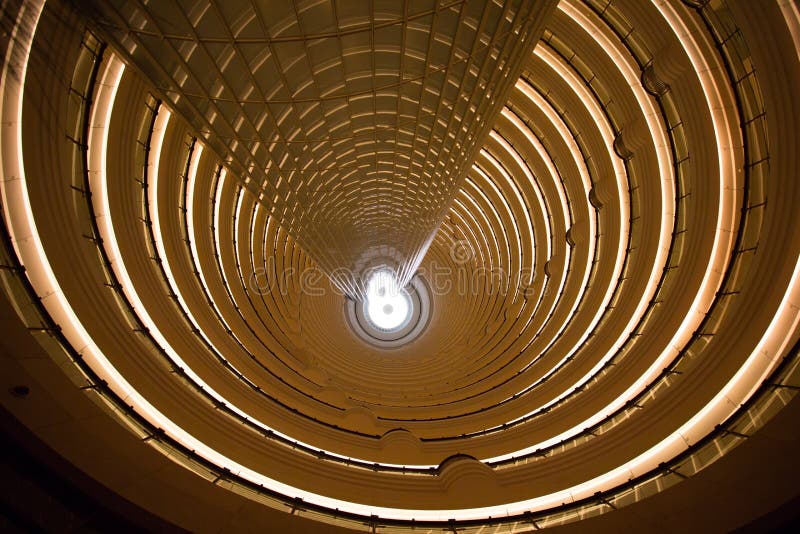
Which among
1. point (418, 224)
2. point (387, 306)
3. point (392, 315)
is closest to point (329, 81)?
point (418, 224)

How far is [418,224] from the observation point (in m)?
19.2

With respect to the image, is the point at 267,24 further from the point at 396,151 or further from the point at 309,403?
the point at 309,403

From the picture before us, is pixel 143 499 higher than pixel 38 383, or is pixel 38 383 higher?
pixel 38 383

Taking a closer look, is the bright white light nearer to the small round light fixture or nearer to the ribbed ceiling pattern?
the small round light fixture

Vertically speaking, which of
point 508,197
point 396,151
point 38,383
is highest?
point 508,197

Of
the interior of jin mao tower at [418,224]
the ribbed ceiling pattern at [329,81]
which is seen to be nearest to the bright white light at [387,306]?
the interior of jin mao tower at [418,224]

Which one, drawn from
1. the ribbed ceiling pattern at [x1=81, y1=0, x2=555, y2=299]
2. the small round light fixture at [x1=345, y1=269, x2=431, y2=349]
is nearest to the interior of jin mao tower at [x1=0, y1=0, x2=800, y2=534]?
the ribbed ceiling pattern at [x1=81, y1=0, x2=555, y2=299]

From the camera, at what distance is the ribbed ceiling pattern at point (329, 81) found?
7695 mm

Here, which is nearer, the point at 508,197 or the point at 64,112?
the point at 64,112

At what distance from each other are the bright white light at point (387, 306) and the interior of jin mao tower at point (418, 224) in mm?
9845

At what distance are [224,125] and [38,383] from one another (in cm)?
664

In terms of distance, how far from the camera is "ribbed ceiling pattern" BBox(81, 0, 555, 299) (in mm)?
7695

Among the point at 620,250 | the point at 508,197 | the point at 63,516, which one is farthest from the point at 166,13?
the point at 508,197

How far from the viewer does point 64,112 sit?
7117 millimetres
